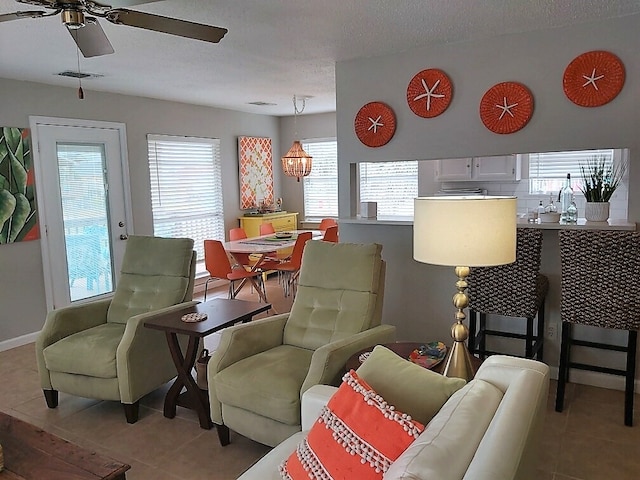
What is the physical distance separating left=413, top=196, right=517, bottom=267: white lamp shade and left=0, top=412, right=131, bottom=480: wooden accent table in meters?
1.43

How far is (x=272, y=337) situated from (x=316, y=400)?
111 centimetres

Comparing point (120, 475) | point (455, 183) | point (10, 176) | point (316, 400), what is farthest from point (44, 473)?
point (455, 183)

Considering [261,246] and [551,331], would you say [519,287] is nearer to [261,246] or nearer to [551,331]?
[551,331]

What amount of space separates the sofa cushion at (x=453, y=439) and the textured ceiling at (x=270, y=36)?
2131 mm

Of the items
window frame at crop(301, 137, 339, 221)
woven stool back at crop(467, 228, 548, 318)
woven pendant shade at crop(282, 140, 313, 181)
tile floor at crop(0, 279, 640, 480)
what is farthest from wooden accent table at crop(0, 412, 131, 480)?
window frame at crop(301, 137, 339, 221)

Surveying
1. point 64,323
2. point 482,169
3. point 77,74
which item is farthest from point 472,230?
point 482,169

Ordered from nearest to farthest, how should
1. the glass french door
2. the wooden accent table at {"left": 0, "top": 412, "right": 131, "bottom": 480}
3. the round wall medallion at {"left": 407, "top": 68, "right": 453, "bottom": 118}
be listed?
the wooden accent table at {"left": 0, "top": 412, "right": 131, "bottom": 480}
the round wall medallion at {"left": 407, "top": 68, "right": 453, "bottom": 118}
the glass french door

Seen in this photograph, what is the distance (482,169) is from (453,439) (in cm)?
486

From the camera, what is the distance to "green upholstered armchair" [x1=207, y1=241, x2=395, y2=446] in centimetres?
246

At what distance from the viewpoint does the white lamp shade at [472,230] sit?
1.84 m

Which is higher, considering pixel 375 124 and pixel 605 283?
pixel 375 124

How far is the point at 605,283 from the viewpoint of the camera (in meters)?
2.89

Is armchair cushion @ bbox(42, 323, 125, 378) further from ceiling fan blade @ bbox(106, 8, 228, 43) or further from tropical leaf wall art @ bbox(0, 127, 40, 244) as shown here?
ceiling fan blade @ bbox(106, 8, 228, 43)

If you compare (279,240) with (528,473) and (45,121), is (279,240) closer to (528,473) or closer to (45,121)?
(45,121)
